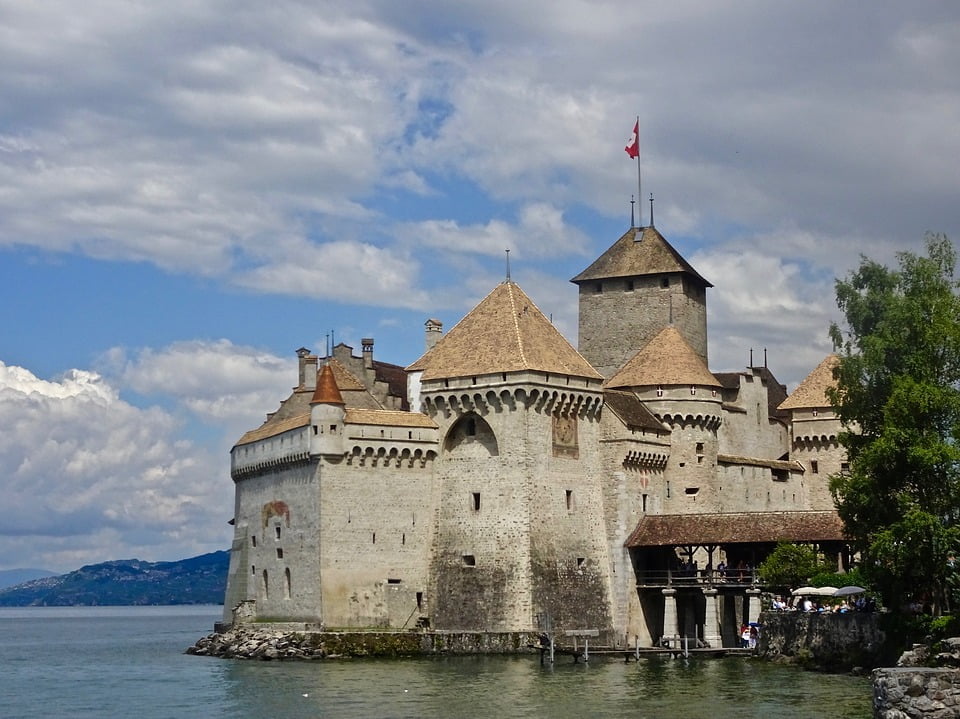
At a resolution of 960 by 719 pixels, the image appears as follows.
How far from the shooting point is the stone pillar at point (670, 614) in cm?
5991

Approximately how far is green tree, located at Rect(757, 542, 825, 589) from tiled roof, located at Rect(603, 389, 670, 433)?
26.9 feet

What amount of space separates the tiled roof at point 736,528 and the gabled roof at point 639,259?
1553 centimetres


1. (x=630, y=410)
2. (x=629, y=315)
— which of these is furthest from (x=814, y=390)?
(x=630, y=410)

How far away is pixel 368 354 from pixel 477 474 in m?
8.08

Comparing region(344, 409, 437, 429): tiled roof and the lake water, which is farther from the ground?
region(344, 409, 437, 429): tiled roof

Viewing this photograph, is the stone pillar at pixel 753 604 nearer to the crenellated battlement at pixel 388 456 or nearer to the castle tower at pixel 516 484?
the castle tower at pixel 516 484

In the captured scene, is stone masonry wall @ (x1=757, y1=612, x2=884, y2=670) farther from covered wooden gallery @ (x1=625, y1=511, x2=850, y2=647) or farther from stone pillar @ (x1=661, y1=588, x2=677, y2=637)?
stone pillar @ (x1=661, y1=588, x2=677, y2=637)

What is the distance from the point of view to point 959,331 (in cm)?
4494

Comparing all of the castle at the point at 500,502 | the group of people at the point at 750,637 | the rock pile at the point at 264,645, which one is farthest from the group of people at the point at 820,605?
the rock pile at the point at 264,645

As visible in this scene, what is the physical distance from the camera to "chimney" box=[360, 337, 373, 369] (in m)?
64.1

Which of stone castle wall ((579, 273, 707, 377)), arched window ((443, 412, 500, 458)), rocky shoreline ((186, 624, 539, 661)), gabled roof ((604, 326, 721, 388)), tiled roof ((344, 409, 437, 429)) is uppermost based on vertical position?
stone castle wall ((579, 273, 707, 377))

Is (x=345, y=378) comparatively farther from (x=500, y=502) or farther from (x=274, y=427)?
(x=500, y=502)

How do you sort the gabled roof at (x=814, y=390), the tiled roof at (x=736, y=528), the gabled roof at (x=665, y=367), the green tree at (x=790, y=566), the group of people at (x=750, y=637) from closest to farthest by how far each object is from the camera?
the green tree at (x=790, y=566) → the group of people at (x=750, y=637) → the tiled roof at (x=736, y=528) → the gabled roof at (x=665, y=367) → the gabled roof at (x=814, y=390)

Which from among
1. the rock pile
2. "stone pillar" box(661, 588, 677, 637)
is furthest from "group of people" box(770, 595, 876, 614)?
the rock pile
